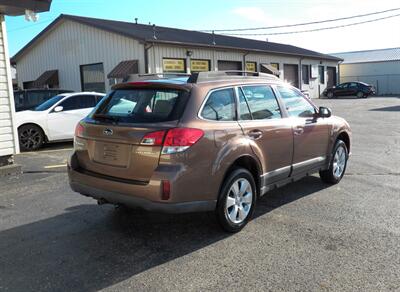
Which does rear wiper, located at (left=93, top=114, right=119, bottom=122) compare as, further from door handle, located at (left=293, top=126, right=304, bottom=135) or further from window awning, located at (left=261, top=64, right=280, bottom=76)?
window awning, located at (left=261, top=64, right=280, bottom=76)

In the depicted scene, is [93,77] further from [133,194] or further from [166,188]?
[166,188]

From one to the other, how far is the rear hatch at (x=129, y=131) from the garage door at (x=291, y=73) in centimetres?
2897

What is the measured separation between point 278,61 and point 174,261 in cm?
2899

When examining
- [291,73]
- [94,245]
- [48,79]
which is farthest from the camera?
[291,73]

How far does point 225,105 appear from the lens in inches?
192

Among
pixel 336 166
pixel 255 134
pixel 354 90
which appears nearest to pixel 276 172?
pixel 255 134

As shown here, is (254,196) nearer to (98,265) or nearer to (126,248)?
(126,248)

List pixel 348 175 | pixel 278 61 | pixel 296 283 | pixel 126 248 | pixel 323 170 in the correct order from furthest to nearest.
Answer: pixel 278 61
pixel 348 175
pixel 323 170
pixel 126 248
pixel 296 283

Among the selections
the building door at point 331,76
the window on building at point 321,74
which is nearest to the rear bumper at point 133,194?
the window on building at point 321,74

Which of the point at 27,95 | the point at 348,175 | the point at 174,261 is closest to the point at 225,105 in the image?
the point at 174,261

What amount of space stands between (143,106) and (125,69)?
1644cm

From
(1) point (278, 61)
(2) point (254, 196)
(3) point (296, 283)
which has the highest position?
(1) point (278, 61)

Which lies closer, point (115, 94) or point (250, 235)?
point (250, 235)

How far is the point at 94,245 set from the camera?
4.54 m
